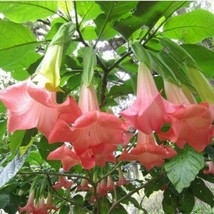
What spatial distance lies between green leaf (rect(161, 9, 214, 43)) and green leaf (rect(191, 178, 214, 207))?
88cm

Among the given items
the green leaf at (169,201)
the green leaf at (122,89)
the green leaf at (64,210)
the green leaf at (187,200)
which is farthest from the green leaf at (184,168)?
the green leaf at (64,210)

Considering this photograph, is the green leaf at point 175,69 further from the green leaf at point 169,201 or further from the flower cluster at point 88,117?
the green leaf at point 169,201

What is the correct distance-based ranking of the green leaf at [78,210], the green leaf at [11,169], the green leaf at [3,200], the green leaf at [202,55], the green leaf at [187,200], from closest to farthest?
the green leaf at [202,55] < the green leaf at [11,169] < the green leaf at [3,200] < the green leaf at [78,210] < the green leaf at [187,200]

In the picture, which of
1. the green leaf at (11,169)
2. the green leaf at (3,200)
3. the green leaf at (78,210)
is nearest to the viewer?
the green leaf at (11,169)

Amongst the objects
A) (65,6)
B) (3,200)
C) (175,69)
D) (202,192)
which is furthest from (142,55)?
(202,192)

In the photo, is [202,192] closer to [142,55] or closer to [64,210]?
[64,210]

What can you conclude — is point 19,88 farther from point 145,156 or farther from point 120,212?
point 120,212

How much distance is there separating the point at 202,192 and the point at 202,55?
3.08 ft

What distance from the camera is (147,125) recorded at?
0.54 m

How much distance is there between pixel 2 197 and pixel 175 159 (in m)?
0.76

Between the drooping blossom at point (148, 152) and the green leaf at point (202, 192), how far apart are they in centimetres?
96

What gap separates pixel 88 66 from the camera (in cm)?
65

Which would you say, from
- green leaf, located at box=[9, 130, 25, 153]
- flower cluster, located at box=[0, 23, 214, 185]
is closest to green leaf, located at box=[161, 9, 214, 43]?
flower cluster, located at box=[0, 23, 214, 185]

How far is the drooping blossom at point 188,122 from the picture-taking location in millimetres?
538
